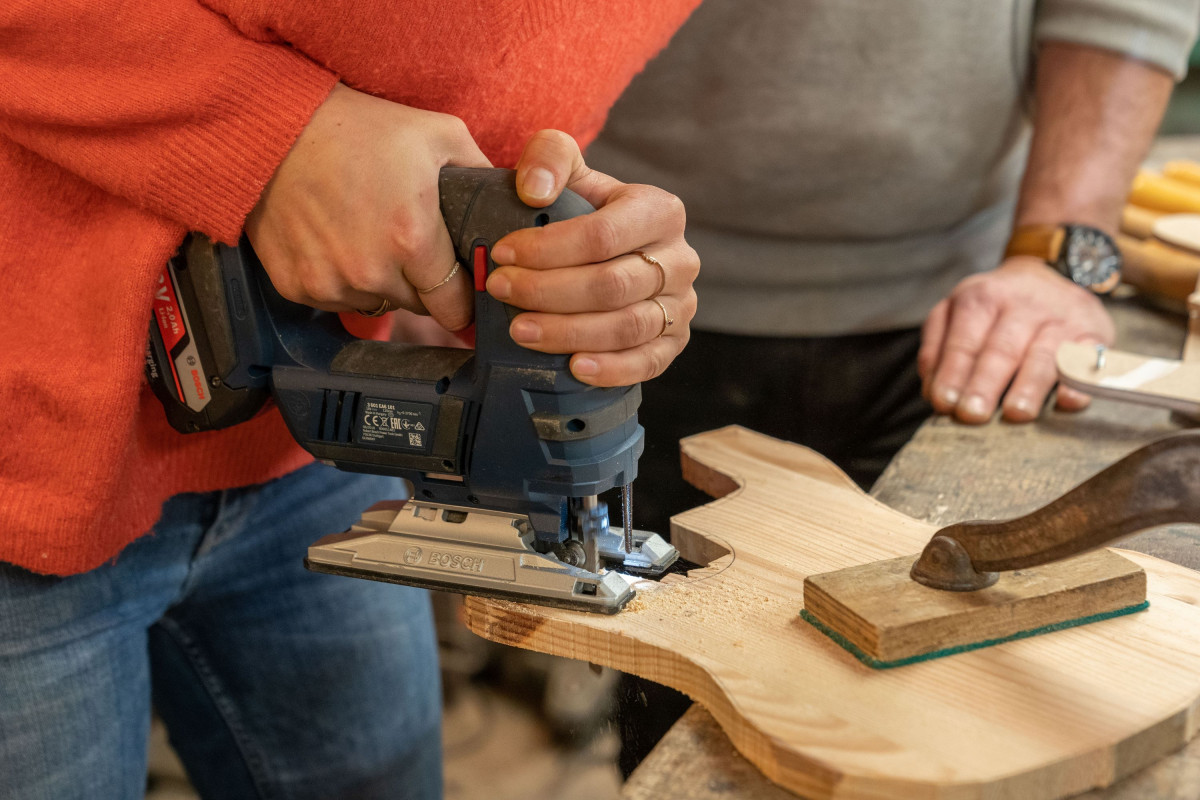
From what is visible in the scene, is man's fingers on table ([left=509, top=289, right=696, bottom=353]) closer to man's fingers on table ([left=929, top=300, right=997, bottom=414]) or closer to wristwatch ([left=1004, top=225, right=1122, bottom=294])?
man's fingers on table ([left=929, top=300, right=997, bottom=414])

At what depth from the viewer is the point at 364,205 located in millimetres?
722

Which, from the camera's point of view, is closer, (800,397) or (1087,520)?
(1087,520)

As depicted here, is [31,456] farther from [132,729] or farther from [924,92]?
[924,92]

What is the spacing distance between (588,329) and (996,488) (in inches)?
23.5

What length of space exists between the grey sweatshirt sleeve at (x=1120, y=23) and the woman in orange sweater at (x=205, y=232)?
0.76 metres

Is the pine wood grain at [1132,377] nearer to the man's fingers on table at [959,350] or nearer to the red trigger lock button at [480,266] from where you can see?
the man's fingers on table at [959,350]

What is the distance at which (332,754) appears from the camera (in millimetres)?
1146

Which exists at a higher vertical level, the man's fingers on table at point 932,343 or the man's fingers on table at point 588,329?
the man's fingers on table at point 588,329

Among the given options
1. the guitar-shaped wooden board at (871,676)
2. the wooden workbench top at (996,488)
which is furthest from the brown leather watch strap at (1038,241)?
the guitar-shaped wooden board at (871,676)

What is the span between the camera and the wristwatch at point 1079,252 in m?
1.45

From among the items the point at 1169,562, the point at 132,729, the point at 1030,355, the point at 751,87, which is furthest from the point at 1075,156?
the point at 132,729

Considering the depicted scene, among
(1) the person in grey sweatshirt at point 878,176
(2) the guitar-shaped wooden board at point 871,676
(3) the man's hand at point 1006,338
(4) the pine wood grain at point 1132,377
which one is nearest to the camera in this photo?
(2) the guitar-shaped wooden board at point 871,676

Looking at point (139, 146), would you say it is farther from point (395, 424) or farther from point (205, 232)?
point (395, 424)

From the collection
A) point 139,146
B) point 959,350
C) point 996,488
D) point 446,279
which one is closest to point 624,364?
point 446,279
